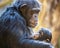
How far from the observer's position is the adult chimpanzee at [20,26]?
0.93 meters

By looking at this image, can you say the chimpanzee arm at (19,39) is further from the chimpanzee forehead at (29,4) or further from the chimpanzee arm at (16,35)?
the chimpanzee forehead at (29,4)

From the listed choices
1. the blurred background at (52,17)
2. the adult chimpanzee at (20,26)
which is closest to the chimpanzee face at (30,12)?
the adult chimpanzee at (20,26)

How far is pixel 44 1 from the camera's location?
2.66m

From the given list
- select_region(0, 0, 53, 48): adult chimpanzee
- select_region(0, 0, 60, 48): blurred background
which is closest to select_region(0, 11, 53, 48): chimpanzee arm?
select_region(0, 0, 53, 48): adult chimpanzee

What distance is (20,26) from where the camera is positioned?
988 mm

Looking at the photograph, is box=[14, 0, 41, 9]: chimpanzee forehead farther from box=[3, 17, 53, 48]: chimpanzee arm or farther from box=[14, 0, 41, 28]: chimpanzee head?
box=[3, 17, 53, 48]: chimpanzee arm

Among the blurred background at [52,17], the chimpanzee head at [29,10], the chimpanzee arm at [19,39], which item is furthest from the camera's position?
the blurred background at [52,17]

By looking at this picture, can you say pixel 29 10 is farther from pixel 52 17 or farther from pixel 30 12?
pixel 52 17

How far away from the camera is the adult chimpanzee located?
3.06 ft

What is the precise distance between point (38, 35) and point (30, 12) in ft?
0.49

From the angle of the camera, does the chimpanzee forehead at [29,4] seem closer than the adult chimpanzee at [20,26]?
No

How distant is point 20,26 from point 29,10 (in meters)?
0.12

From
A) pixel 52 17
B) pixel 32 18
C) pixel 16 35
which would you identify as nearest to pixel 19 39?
pixel 16 35

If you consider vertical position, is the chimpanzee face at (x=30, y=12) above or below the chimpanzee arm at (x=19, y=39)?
above
